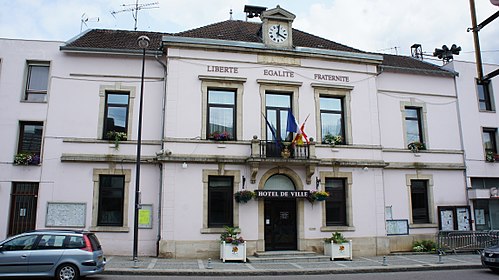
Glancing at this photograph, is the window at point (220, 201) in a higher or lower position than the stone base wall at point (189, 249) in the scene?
higher

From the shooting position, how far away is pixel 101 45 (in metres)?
18.5

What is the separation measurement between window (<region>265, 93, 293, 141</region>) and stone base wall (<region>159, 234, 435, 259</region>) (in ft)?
15.8

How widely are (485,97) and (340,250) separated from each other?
12.7 meters

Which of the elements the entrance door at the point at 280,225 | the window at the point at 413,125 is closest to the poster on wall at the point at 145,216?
the entrance door at the point at 280,225

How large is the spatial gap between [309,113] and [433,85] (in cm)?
768

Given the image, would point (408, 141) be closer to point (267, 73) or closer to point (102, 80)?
point (267, 73)

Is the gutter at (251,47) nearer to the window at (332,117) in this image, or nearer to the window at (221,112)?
the window at (221,112)

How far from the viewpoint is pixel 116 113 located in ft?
58.9

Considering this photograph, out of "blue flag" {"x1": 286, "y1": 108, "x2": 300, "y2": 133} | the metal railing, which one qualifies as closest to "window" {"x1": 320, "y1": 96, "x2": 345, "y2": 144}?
"blue flag" {"x1": 286, "y1": 108, "x2": 300, "y2": 133}

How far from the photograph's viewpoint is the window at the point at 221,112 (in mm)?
17734

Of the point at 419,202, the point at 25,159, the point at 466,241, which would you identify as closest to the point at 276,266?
the point at 419,202

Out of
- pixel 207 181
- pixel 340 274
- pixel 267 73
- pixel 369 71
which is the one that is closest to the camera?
pixel 340 274

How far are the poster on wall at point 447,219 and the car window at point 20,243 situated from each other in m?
17.5

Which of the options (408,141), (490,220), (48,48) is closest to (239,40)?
(48,48)
